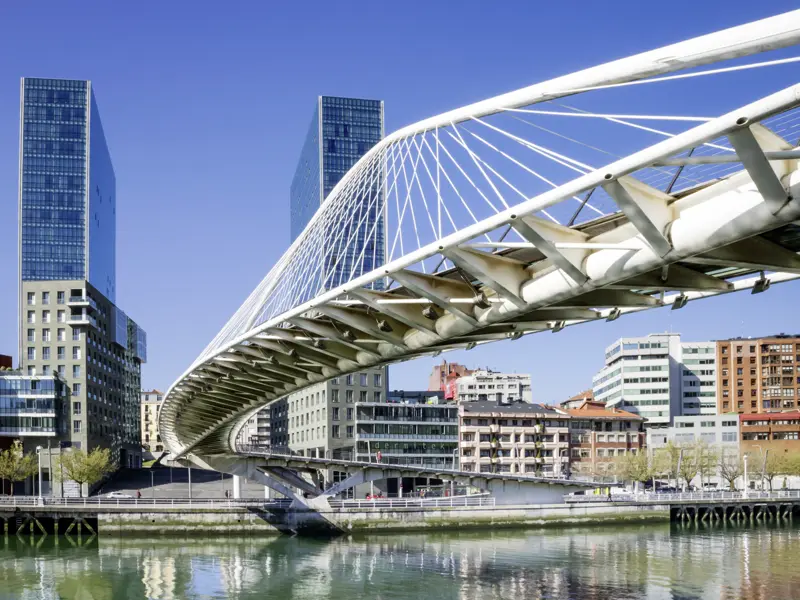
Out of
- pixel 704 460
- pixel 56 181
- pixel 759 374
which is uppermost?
pixel 56 181

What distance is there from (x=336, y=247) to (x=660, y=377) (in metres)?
47.1

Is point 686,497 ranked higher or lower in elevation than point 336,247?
lower

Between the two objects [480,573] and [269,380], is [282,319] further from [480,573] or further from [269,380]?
[480,573]

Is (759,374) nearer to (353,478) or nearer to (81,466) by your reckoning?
(353,478)

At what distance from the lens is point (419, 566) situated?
169 feet

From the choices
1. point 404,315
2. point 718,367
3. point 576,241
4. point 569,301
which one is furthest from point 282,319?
point 718,367

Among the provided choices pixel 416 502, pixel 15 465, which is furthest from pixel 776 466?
pixel 15 465

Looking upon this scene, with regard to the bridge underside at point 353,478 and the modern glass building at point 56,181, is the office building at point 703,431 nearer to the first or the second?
the bridge underside at point 353,478

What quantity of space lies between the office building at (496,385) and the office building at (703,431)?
36918 mm

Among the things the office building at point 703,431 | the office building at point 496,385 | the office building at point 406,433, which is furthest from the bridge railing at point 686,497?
the office building at point 496,385

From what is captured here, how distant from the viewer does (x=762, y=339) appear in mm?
149625

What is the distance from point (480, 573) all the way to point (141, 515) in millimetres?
30998

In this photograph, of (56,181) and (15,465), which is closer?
(15,465)

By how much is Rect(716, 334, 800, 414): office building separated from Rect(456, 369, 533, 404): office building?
101ft
